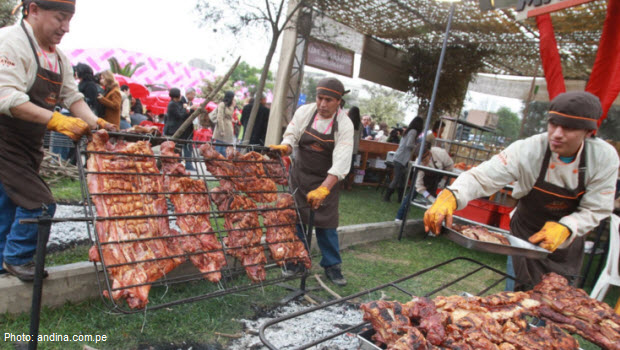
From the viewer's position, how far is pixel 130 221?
2.35m

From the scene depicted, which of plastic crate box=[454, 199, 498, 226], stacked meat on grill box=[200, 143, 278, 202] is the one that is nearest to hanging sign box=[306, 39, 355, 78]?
plastic crate box=[454, 199, 498, 226]

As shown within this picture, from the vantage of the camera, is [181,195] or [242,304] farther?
[242,304]

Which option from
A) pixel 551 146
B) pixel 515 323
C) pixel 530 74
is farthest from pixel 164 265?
pixel 530 74

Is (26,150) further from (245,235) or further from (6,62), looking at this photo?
(245,235)

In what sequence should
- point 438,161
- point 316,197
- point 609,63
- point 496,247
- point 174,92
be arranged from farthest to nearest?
1. point 174,92
2. point 438,161
3. point 609,63
4. point 316,197
5. point 496,247

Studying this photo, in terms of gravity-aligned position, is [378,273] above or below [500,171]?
below

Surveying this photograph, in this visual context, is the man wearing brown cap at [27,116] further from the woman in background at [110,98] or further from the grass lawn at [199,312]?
the woman in background at [110,98]

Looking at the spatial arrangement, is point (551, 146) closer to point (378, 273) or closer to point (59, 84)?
point (378, 273)

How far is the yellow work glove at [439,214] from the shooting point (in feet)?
7.11

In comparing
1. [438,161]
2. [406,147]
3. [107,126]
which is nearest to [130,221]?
[107,126]

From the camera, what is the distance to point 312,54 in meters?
8.71

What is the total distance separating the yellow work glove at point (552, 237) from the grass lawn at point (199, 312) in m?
2.05

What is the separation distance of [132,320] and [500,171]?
9.84ft

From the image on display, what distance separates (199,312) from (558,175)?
3.02 metres
